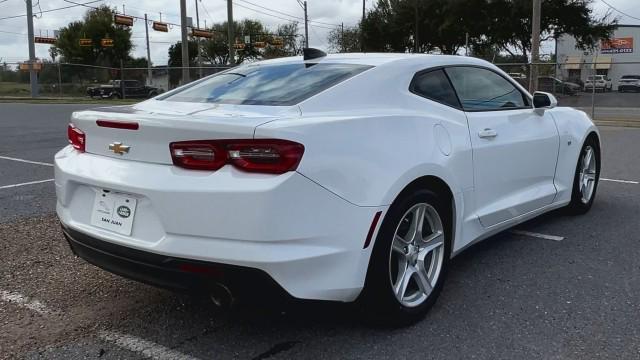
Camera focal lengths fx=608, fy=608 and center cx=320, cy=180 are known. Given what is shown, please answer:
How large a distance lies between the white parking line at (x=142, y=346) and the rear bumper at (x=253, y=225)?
16.3 inches

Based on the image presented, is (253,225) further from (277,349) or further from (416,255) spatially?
(416,255)

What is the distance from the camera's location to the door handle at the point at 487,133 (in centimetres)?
388

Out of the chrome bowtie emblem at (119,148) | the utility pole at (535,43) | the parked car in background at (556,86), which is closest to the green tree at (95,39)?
the parked car in background at (556,86)

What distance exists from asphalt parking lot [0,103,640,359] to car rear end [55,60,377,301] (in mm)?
206

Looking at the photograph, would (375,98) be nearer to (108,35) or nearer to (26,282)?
(26,282)

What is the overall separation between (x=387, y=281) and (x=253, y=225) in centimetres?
84

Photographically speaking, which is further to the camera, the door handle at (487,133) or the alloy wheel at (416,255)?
the door handle at (487,133)

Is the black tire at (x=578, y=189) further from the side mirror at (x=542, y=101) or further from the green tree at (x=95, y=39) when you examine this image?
the green tree at (x=95, y=39)

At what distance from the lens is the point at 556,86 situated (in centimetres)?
2161

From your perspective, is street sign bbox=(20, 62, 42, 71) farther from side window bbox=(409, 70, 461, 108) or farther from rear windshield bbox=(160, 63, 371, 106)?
side window bbox=(409, 70, 461, 108)

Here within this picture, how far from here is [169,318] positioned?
3400 millimetres

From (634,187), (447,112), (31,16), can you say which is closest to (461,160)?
(447,112)

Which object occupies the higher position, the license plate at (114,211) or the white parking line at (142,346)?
the license plate at (114,211)

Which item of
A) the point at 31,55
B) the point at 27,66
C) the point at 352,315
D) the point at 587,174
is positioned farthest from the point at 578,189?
the point at 27,66
